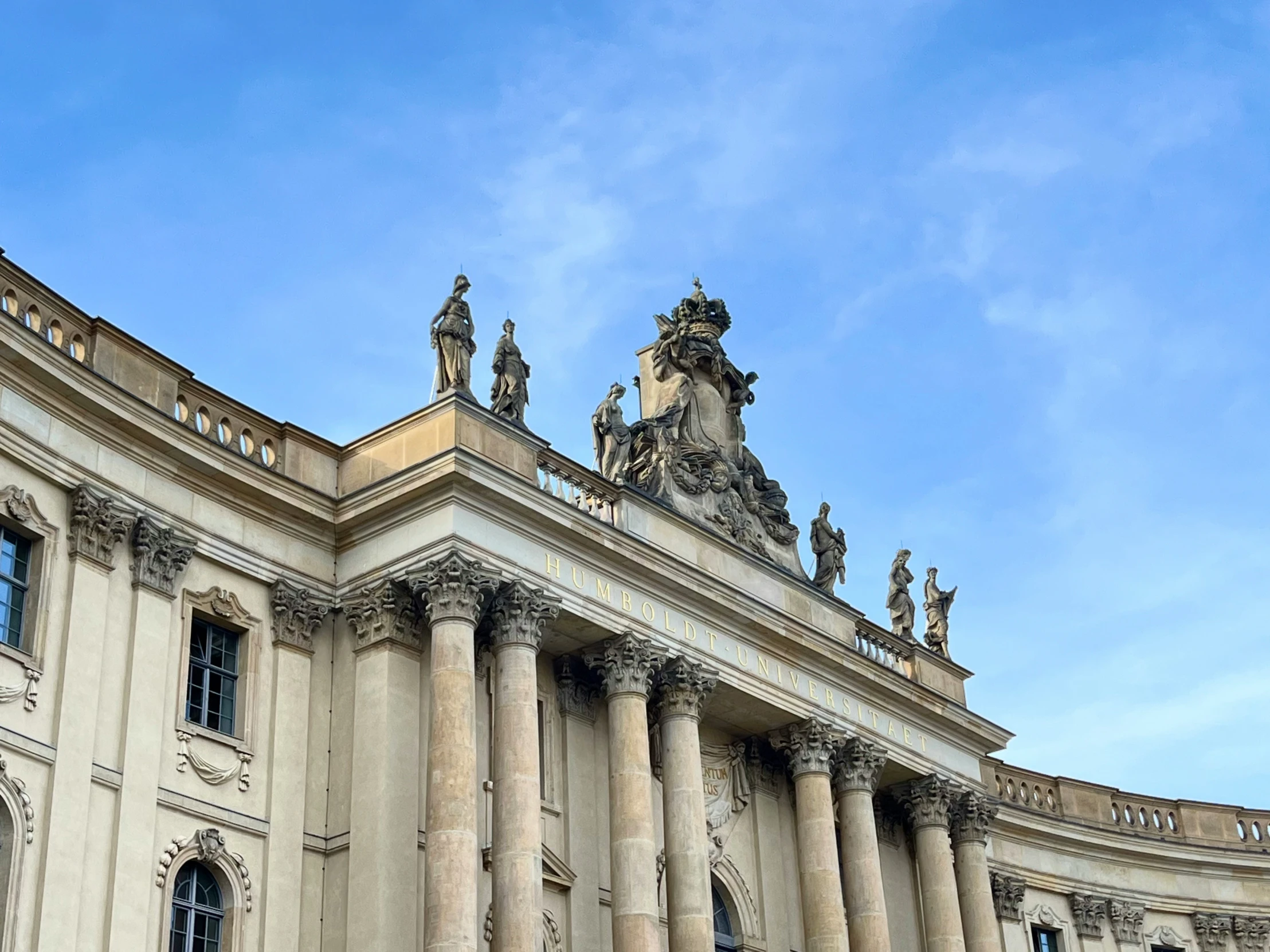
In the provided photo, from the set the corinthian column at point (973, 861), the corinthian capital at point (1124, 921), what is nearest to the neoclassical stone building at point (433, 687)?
the corinthian column at point (973, 861)

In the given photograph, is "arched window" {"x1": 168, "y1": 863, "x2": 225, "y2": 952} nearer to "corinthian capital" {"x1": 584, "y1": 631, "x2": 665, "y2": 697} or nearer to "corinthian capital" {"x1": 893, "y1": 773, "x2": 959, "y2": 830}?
"corinthian capital" {"x1": 584, "y1": 631, "x2": 665, "y2": 697}

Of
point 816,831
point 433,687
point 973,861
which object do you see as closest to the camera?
point 433,687

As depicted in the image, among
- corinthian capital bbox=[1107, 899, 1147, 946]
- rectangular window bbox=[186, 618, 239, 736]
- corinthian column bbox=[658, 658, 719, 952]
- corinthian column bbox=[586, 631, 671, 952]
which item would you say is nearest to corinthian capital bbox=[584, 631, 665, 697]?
corinthian column bbox=[586, 631, 671, 952]

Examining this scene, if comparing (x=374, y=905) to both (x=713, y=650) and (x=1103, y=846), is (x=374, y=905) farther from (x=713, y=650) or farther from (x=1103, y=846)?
(x=1103, y=846)

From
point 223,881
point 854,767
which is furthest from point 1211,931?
point 223,881

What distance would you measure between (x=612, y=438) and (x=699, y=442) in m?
2.46

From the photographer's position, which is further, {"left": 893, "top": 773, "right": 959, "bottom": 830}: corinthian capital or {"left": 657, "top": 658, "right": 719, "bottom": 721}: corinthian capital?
{"left": 893, "top": 773, "right": 959, "bottom": 830}: corinthian capital

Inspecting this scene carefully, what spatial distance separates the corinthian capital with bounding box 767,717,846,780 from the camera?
108 feet

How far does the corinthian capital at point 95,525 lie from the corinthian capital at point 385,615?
3.99 metres

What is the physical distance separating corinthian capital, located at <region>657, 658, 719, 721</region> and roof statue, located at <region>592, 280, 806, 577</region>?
3.03 metres

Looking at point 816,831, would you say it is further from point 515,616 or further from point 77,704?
point 77,704

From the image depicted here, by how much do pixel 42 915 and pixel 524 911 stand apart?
6.42 m

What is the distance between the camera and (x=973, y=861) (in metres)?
36.8

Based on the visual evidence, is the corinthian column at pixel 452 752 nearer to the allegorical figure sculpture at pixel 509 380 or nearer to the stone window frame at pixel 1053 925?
the allegorical figure sculpture at pixel 509 380
